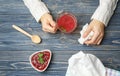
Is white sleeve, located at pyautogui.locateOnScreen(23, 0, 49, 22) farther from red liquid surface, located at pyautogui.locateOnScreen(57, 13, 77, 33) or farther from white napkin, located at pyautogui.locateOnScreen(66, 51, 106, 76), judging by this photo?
white napkin, located at pyautogui.locateOnScreen(66, 51, 106, 76)

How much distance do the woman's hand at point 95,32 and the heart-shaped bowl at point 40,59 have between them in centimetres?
20

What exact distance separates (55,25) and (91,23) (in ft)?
0.57

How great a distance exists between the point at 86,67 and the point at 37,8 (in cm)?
40

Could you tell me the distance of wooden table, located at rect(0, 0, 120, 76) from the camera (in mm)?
1304

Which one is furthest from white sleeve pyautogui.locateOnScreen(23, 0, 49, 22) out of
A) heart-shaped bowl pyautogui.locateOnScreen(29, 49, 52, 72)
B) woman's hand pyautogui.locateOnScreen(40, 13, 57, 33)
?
heart-shaped bowl pyautogui.locateOnScreen(29, 49, 52, 72)

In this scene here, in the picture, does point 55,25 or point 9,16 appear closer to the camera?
point 55,25

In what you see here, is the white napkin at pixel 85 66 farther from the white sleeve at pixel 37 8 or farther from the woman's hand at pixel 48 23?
the white sleeve at pixel 37 8

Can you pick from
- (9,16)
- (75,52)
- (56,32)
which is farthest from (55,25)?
(9,16)

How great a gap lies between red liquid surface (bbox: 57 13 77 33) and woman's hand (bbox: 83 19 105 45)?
0.07 metres

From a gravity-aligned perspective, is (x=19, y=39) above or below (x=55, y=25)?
below

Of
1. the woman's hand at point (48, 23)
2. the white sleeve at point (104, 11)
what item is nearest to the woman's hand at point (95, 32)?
the white sleeve at point (104, 11)

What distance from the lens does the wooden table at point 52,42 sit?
4.28ft

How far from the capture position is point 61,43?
1346mm

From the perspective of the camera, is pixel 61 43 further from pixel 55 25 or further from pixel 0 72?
pixel 0 72
